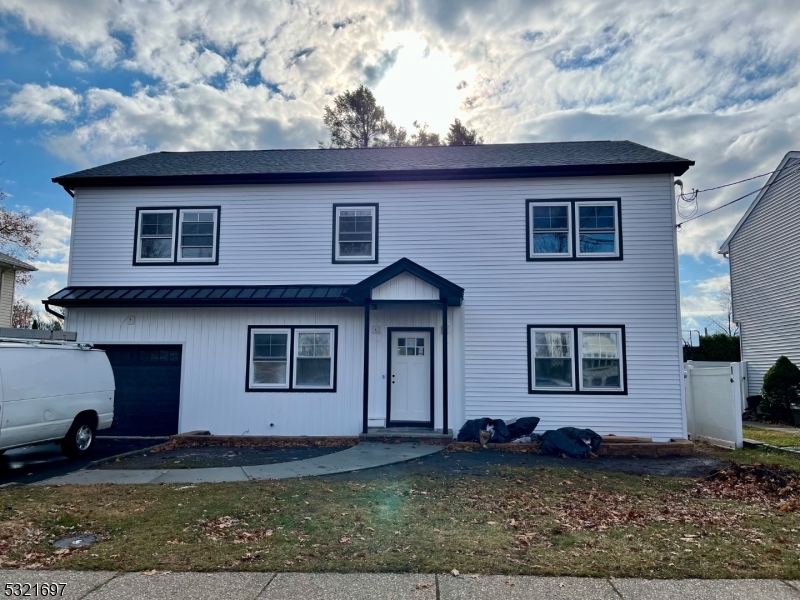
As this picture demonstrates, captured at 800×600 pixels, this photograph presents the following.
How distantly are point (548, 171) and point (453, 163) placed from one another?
2409 millimetres

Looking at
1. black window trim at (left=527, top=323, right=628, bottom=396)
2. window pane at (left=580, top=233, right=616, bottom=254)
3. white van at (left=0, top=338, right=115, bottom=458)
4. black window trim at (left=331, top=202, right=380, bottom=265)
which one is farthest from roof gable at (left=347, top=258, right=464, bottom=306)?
white van at (left=0, top=338, right=115, bottom=458)

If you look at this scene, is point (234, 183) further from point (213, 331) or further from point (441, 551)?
point (441, 551)

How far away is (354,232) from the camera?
13.5 meters

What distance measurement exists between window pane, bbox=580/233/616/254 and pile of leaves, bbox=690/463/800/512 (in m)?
5.68

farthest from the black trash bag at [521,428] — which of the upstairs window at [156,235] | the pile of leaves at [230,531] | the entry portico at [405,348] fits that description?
the upstairs window at [156,235]

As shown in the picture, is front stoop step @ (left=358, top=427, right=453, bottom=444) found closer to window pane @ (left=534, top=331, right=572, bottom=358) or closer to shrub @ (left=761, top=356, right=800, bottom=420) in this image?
window pane @ (left=534, top=331, right=572, bottom=358)

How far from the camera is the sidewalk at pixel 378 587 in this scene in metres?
4.18

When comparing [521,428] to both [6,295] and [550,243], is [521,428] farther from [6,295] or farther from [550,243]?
[6,295]

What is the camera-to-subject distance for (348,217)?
13.5 meters

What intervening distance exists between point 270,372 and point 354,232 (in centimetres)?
397

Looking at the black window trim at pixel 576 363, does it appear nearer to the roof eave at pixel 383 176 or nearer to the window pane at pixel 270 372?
the roof eave at pixel 383 176

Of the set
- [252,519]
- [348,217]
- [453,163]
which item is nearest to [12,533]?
[252,519]

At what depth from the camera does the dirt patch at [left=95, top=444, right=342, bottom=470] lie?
31.4 feet

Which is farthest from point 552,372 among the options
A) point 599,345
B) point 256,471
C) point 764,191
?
point 764,191
